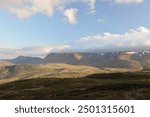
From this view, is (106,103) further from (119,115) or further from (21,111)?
(21,111)

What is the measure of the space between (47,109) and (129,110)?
26.9ft

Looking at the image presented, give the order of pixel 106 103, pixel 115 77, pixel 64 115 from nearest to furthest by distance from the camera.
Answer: pixel 64 115
pixel 106 103
pixel 115 77

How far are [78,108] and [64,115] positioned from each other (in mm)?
1807

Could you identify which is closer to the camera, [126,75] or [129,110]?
[129,110]

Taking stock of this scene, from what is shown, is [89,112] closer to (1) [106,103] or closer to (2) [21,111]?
(1) [106,103]

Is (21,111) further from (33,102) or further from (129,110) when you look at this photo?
(129,110)

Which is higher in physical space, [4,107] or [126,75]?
[126,75]

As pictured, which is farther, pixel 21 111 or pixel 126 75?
pixel 126 75

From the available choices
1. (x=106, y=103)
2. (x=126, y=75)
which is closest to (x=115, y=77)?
(x=126, y=75)

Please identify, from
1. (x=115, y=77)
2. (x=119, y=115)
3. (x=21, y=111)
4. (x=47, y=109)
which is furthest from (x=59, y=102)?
(x=115, y=77)

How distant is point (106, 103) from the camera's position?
3247cm

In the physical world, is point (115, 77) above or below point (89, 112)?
above

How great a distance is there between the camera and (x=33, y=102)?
3347 cm

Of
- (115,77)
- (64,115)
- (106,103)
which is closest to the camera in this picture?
(64,115)
